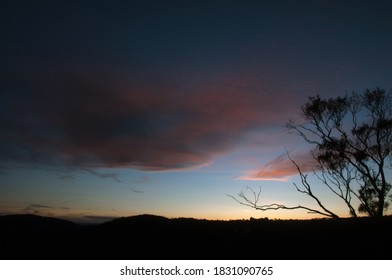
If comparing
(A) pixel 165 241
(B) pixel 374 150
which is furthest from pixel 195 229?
(B) pixel 374 150

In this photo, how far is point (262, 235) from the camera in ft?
77.1

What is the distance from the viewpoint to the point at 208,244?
2128 cm

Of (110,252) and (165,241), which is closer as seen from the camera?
(110,252)

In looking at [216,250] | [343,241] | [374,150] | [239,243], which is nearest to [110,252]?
[216,250]

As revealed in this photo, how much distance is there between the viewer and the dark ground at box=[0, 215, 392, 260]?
1752 cm

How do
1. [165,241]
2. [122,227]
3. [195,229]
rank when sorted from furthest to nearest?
[122,227] < [195,229] < [165,241]

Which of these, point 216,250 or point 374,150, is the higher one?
point 374,150

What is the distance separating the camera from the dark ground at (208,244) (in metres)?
17.5
